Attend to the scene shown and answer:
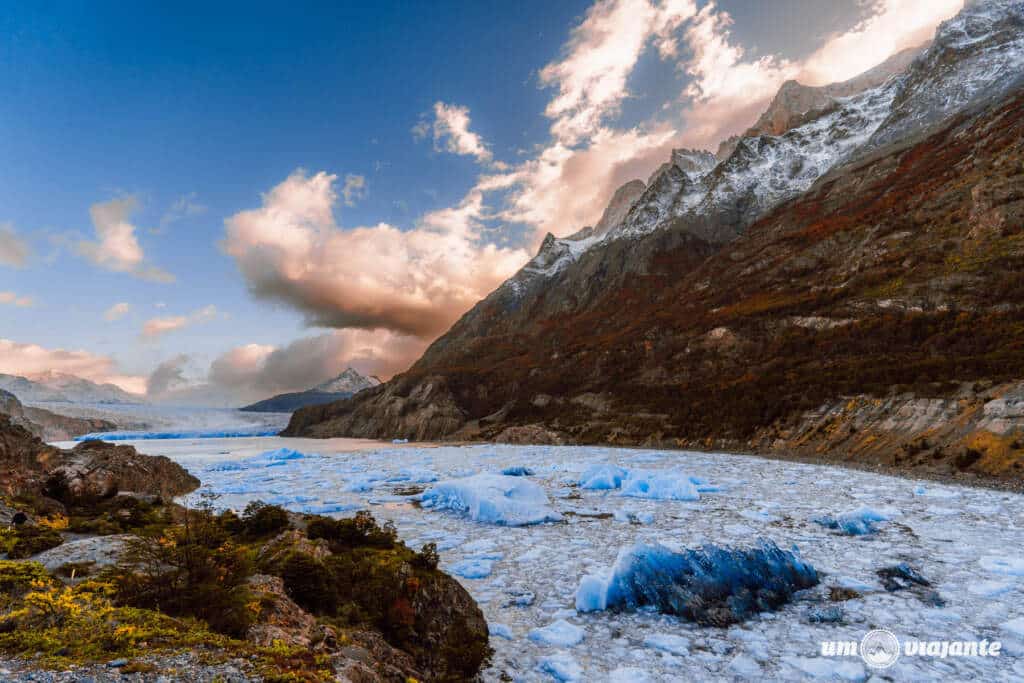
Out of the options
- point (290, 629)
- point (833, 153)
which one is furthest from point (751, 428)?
point (833, 153)

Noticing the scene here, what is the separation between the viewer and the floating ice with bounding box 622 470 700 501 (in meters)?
22.1

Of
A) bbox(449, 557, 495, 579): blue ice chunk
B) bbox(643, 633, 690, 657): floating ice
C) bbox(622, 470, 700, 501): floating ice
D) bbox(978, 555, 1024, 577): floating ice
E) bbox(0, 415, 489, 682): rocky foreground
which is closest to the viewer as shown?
bbox(0, 415, 489, 682): rocky foreground

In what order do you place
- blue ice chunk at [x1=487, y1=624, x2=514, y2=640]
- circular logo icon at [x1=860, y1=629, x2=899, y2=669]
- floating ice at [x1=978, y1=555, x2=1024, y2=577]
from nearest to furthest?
circular logo icon at [x1=860, y1=629, x2=899, y2=669]
blue ice chunk at [x1=487, y1=624, x2=514, y2=640]
floating ice at [x1=978, y1=555, x2=1024, y2=577]

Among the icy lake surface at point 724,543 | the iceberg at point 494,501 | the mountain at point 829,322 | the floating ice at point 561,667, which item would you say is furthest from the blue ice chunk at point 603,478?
the mountain at point 829,322

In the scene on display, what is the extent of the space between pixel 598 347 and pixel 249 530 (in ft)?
314

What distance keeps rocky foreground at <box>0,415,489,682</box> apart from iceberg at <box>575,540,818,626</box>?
11.0ft

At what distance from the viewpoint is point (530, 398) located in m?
99.8

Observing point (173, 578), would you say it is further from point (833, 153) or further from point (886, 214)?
point (833, 153)

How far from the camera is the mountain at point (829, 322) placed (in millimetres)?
35844

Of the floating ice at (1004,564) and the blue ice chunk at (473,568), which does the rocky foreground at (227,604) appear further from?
the floating ice at (1004,564)

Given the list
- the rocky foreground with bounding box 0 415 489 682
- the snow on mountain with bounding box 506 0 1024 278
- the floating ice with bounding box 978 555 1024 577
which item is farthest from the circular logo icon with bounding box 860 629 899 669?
the snow on mountain with bounding box 506 0 1024 278

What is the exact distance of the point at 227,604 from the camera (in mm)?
6305

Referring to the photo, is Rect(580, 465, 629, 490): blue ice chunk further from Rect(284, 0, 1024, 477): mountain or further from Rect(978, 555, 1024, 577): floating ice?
Rect(284, 0, 1024, 477): mountain

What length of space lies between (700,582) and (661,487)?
13.4 meters
